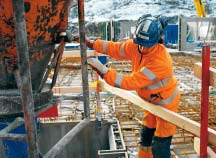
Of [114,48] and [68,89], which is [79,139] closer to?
[68,89]

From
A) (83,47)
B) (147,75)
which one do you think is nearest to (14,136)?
(83,47)

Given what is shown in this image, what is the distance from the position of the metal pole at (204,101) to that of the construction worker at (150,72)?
0.73 meters

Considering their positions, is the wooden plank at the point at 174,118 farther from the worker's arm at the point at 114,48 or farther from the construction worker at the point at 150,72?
the worker's arm at the point at 114,48

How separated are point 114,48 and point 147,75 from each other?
0.73 meters

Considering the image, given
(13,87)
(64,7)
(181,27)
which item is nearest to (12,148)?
(13,87)

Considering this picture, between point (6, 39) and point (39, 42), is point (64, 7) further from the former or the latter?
point (6, 39)

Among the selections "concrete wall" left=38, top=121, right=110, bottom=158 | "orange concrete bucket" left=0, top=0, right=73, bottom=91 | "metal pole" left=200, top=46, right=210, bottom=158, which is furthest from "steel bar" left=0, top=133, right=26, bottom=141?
"concrete wall" left=38, top=121, right=110, bottom=158

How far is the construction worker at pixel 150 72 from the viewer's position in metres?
3.05

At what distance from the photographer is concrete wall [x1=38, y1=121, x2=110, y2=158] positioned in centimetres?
479

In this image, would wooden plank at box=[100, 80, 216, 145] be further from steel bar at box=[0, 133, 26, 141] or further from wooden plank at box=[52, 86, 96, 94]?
steel bar at box=[0, 133, 26, 141]

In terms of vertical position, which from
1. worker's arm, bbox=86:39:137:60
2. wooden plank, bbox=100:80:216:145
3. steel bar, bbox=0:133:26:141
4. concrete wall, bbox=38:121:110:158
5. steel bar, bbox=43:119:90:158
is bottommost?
concrete wall, bbox=38:121:110:158

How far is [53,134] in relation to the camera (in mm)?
4914

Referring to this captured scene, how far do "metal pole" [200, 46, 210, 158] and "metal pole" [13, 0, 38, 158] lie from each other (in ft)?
4.09

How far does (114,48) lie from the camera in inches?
143
